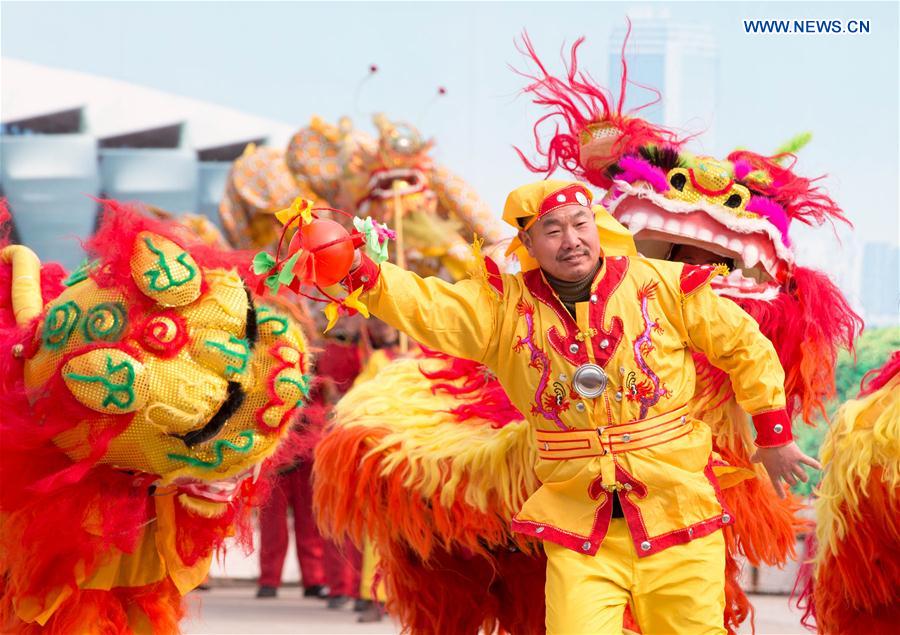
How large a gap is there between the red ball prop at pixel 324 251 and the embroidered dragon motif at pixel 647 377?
64 cm

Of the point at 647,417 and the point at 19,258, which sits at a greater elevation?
the point at 19,258

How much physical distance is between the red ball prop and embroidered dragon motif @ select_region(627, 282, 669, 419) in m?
0.64

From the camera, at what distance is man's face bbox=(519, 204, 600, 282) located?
9.77 feet

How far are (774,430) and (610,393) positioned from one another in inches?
13.8

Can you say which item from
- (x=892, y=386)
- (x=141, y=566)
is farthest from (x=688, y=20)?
(x=141, y=566)

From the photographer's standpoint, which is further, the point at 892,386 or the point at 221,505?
the point at 892,386

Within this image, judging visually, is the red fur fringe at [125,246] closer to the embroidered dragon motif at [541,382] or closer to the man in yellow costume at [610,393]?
the man in yellow costume at [610,393]

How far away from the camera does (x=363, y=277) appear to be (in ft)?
9.49

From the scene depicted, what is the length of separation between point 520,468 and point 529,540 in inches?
8.2

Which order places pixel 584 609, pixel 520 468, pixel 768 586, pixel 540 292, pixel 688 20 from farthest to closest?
pixel 768 586, pixel 688 20, pixel 520 468, pixel 540 292, pixel 584 609

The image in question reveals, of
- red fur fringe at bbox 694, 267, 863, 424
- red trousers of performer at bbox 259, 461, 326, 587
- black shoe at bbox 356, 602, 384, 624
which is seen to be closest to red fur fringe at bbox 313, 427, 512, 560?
red fur fringe at bbox 694, 267, 863, 424

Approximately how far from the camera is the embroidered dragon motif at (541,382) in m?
2.98

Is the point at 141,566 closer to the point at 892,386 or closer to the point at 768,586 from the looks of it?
the point at 892,386

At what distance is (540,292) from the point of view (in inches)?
120
